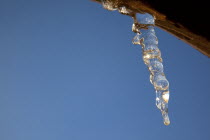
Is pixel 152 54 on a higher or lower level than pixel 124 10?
lower

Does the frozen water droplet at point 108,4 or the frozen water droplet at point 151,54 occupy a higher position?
the frozen water droplet at point 108,4

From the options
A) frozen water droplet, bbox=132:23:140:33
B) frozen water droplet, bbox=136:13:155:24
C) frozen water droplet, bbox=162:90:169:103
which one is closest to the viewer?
frozen water droplet, bbox=136:13:155:24

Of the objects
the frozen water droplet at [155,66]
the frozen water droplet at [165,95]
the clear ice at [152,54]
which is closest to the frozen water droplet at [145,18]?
the clear ice at [152,54]

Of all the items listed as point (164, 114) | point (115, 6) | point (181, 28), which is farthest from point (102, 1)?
point (164, 114)

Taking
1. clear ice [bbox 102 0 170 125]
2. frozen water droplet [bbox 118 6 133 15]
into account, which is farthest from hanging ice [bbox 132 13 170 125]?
frozen water droplet [bbox 118 6 133 15]

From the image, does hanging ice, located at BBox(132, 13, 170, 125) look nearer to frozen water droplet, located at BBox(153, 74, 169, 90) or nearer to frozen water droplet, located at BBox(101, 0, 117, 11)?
frozen water droplet, located at BBox(153, 74, 169, 90)

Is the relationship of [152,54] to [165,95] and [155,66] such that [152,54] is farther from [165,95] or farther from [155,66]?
[165,95]

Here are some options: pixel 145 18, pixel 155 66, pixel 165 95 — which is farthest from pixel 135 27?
pixel 165 95

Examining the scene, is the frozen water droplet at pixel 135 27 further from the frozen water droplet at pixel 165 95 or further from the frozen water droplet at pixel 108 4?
the frozen water droplet at pixel 165 95
